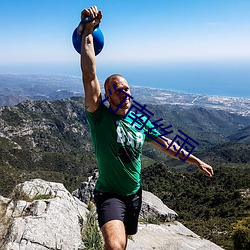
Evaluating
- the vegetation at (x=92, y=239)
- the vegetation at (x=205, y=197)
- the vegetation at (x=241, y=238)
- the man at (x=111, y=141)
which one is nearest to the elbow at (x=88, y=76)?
the man at (x=111, y=141)

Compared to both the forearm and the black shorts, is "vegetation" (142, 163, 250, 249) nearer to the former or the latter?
the black shorts

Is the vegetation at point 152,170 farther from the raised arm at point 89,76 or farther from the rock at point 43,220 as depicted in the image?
the raised arm at point 89,76

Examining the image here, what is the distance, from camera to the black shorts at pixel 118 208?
3.64 m

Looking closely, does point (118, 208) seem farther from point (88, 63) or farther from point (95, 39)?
point (95, 39)

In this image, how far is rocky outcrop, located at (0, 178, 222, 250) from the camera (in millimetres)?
6297

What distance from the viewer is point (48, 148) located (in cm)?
15700

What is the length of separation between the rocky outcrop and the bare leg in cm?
330

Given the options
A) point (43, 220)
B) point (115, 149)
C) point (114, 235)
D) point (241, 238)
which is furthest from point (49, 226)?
point (241, 238)

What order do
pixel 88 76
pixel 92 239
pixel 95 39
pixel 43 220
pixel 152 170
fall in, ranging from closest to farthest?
pixel 88 76, pixel 95 39, pixel 92 239, pixel 43 220, pixel 152 170

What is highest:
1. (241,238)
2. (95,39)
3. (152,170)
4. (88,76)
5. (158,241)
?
(95,39)

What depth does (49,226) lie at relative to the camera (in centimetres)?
684

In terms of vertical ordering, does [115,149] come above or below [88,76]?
below

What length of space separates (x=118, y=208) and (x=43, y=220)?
3975mm

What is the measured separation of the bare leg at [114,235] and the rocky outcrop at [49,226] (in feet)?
10.8
